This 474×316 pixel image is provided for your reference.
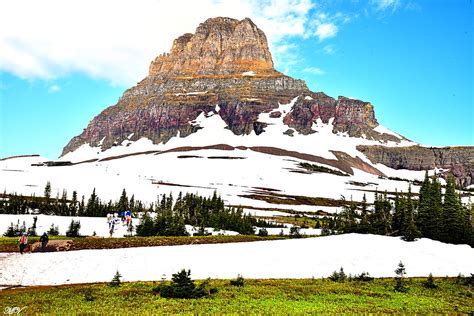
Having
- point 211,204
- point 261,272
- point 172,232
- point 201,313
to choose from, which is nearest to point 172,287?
point 201,313

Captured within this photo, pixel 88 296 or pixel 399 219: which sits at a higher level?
pixel 399 219

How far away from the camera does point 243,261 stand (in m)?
44.3

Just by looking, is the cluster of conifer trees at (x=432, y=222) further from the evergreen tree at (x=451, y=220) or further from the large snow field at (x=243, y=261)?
the large snow field at (x=243, y=261)

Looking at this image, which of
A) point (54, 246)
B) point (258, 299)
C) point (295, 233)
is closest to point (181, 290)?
point (258, 299)

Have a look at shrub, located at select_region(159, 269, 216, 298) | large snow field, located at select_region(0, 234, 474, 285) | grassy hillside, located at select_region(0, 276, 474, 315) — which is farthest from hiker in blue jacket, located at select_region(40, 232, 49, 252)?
shrub, located at select_region(159, 269, 216, 298)

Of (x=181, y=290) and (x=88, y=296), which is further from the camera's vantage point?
(x=181, y=290)

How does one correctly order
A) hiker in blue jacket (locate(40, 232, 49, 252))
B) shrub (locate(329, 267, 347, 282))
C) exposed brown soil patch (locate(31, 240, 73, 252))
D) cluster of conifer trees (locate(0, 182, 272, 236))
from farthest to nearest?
cluster of conifer trees (locate(0, 182, 272, 236)) → exposed brown soil patch (locate(31, 240, 73, 252)) → hiker in blue jacket (locate(40, 232, 49, 252)) → shrub (locate(329, 267, 347, 282))

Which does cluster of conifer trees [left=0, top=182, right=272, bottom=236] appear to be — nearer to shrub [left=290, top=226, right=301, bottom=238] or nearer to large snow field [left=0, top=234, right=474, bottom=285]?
shrub [left=290, top=226, right=301, bottom=238]

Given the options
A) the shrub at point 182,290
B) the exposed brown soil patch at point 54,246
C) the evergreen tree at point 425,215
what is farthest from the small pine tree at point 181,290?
the evergreen tree at point 425,215

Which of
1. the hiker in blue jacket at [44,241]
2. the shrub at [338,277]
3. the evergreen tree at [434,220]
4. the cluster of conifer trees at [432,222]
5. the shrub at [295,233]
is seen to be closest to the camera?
the shrub at [338,277]

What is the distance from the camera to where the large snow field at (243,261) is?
38.4 meters

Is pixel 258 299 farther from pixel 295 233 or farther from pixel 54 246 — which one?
pixel 295 233

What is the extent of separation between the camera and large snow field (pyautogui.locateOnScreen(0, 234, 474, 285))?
38.4m

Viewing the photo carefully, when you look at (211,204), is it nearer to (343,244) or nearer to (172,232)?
(172,232)
